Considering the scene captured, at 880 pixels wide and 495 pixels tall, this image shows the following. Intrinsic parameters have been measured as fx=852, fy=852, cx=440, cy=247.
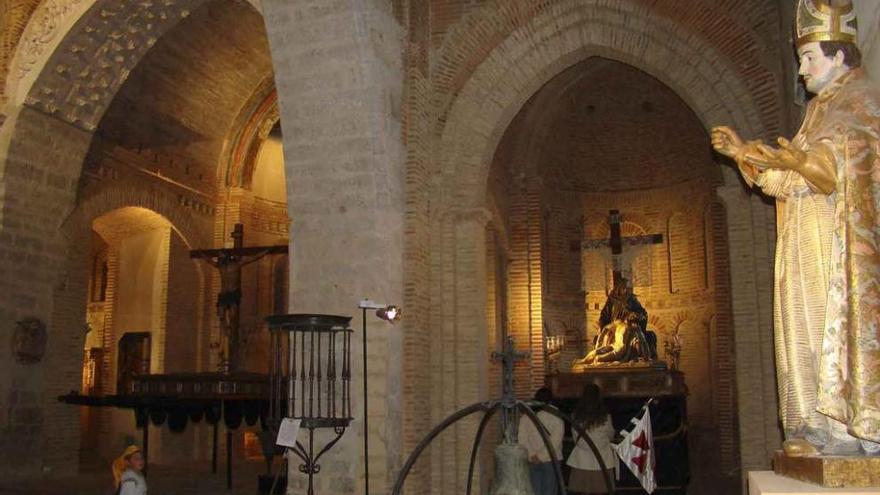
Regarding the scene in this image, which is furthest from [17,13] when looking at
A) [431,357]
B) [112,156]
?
[431,357]

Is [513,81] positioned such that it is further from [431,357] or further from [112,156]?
[112,156]

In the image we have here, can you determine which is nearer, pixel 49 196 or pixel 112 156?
pixel 49 196

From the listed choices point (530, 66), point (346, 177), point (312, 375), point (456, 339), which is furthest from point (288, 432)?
point (530, 66)

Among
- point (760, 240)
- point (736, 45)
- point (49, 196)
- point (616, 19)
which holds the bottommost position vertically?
point (760, 240)

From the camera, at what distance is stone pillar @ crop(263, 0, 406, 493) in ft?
27.8

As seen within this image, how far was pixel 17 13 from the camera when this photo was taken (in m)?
11.2

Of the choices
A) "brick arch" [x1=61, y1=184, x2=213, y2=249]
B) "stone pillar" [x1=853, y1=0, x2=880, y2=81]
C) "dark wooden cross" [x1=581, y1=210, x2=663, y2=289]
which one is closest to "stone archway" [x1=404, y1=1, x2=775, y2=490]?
"dark wooden cross" [x1=581, y1=210, x2=663, y2=289]

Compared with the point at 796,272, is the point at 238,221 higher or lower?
higher

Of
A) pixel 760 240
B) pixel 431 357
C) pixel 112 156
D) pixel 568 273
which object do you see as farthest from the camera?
pixel 568 273

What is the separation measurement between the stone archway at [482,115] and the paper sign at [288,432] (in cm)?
229

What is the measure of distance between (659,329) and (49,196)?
9.98 m

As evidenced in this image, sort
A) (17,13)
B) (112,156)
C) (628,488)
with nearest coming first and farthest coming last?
(628,488), (17,13), (112,156)

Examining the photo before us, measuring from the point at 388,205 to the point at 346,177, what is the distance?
523 mm

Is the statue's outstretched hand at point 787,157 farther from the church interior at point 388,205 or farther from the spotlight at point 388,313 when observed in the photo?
the spotlight at point 388,313
